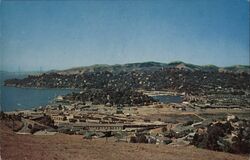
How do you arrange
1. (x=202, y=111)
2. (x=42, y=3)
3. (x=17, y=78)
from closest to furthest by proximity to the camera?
(x=42, y=3)
(x=17, y=78)
(x=202, y=111)

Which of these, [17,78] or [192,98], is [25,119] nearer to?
[17,78]

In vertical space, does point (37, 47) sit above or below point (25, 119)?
above

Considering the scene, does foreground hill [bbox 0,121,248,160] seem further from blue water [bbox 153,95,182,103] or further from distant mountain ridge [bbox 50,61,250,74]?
distant mountain ridge [bbox 50,61,250,74]

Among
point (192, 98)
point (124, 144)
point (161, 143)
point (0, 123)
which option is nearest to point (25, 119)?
point (0, 123)

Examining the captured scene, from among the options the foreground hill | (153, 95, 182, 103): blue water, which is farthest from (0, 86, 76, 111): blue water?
(153, 95, 182, 103): blue water

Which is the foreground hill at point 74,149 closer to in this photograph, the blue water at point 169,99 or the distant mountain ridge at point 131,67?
the blue water at point 169,99

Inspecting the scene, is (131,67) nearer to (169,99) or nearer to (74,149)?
(169,99)
